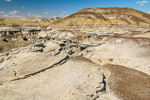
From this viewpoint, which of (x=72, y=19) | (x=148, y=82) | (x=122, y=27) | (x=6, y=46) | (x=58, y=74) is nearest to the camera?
(x=148, y=82)

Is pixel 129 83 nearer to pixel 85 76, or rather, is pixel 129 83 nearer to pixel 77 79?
pixel 85 76

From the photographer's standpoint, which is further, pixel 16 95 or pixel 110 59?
pixel 110 59

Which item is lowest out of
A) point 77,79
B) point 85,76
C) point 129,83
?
point 129,83

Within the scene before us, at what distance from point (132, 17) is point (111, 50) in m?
36.9

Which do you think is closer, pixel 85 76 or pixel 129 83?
pixel 129 83

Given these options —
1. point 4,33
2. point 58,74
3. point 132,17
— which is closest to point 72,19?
point 4,33

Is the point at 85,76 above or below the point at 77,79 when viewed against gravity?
above

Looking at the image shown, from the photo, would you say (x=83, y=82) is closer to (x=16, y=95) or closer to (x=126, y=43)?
(x=16, y=95)

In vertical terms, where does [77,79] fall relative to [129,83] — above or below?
above

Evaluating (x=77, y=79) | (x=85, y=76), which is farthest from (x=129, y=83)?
(x=77, y=79)

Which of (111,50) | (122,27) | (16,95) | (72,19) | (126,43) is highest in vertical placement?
(72,19)

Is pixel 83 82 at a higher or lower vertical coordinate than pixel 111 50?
lower

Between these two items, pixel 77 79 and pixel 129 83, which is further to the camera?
pixel 77 79

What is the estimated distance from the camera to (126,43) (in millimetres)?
16078
